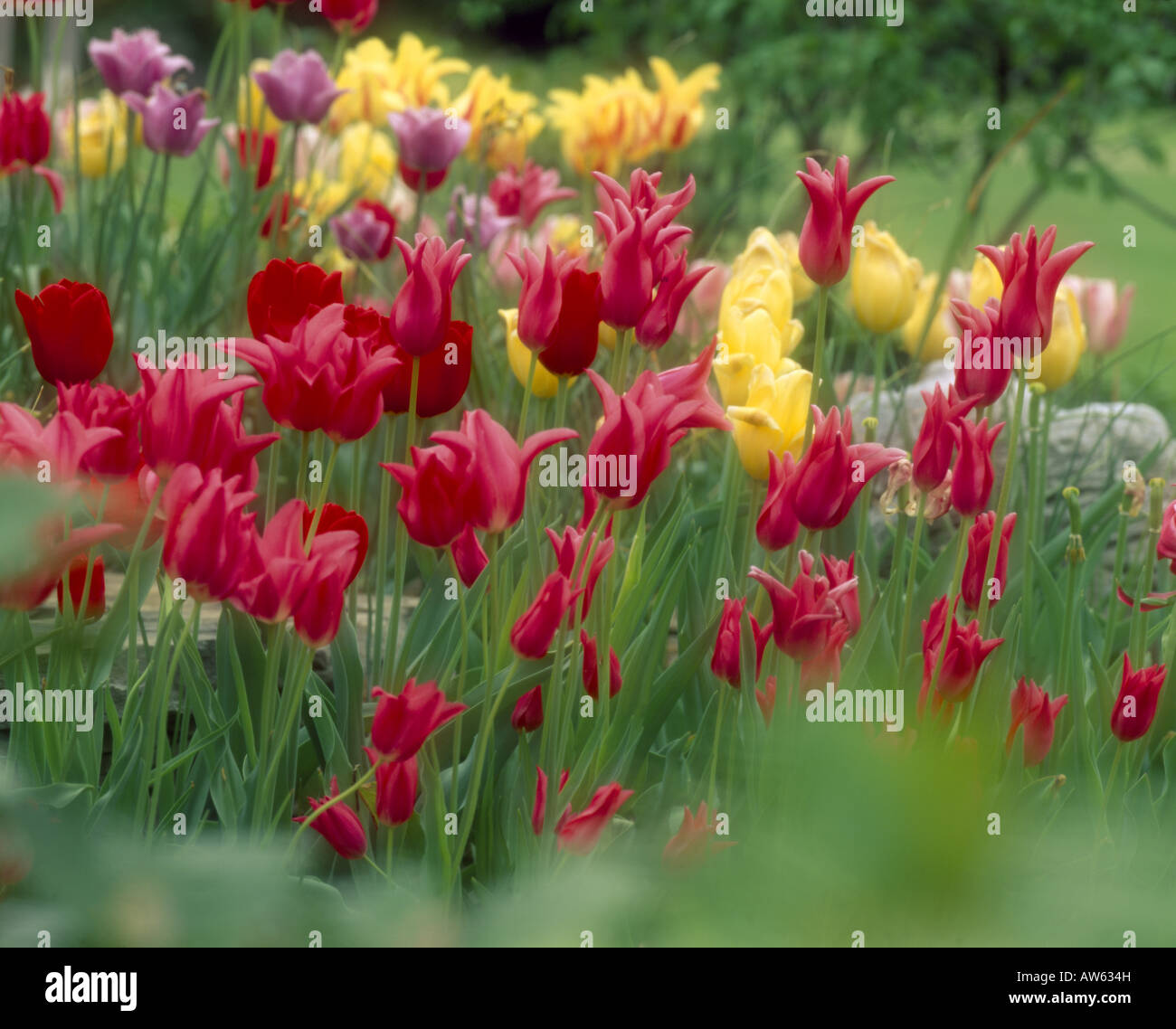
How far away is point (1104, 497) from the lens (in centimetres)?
221

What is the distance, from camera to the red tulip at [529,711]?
1.33 metres

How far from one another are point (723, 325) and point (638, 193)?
329mm

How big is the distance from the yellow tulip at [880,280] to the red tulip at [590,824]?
3.65 feet

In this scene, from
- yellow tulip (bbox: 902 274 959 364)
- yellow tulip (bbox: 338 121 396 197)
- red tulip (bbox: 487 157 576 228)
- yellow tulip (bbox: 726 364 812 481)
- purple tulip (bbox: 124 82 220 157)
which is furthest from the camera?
yellow tulip (bbox: 338 121 396 197)

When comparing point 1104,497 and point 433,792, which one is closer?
point 433,792

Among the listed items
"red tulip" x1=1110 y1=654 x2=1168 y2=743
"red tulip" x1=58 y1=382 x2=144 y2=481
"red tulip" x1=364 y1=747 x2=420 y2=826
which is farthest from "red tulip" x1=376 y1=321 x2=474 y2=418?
"red tulip" x1=1110 y1=654 x2=1168 y2=743

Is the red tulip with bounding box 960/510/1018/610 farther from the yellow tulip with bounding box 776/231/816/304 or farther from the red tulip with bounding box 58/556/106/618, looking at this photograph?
the red tulip with bounding box 58/556/106/618

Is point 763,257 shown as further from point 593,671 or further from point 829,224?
point 593,671

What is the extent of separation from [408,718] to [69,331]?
59 centimetres

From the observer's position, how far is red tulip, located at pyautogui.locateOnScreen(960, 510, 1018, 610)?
1461mm

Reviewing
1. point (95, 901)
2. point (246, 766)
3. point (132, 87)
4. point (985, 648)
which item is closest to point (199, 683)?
point (246, 766)

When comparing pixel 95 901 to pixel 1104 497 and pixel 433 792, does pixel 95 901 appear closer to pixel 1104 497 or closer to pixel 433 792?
pixel 433 792

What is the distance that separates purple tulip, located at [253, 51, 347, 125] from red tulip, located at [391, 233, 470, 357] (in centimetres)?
177

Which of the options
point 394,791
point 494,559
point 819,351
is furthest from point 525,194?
point 394,791
